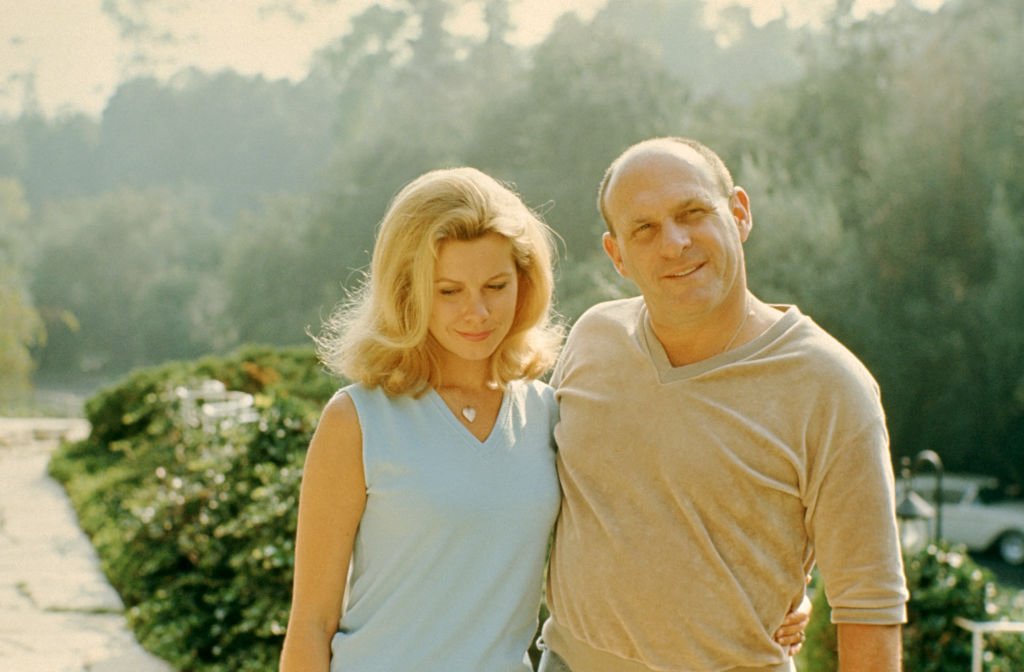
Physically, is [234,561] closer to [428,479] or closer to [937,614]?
[937,614]

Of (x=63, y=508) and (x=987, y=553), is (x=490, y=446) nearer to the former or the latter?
(x=63, y=508)

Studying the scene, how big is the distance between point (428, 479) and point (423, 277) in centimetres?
39

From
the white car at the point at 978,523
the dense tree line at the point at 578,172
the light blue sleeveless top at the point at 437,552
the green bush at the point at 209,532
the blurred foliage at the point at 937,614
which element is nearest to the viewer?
the light blue sleeveless top at the point at 437,552

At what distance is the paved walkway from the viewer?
5.19 meters

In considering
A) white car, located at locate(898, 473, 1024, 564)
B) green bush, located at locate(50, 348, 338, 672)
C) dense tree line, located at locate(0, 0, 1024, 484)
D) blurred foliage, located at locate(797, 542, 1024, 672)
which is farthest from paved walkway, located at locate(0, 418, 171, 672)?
white car, located at locate(898, 473, 1024, 564)

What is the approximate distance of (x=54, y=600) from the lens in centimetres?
626

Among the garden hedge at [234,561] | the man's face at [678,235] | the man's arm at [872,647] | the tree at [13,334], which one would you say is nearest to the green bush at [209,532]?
the garden hedge at [234,561]

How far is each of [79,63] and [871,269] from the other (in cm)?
4137

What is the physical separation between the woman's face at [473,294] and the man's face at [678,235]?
10.0 inches

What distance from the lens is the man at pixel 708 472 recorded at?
1710 millimetres

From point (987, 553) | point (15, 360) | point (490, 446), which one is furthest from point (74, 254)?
point (490, 446)

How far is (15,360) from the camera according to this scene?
20188mm

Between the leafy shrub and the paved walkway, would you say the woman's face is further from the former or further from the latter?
the paved walkway

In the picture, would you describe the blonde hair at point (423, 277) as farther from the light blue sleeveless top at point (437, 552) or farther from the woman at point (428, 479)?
the light blue sleeveless top at point (437, 552)
